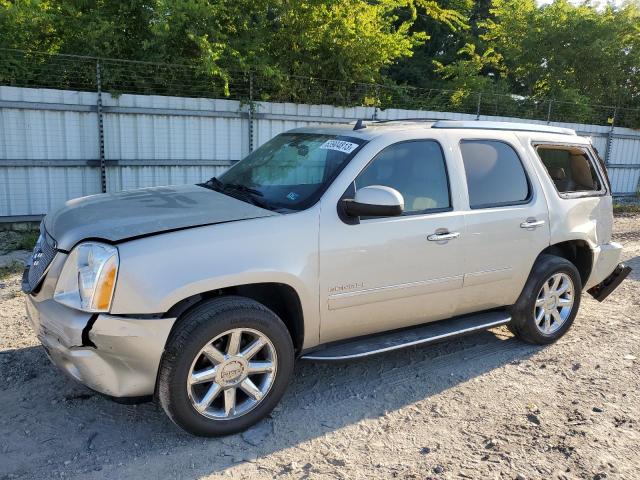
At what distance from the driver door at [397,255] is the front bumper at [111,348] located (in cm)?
109

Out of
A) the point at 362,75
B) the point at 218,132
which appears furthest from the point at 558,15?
the point at 218,132

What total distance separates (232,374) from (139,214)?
114 cm

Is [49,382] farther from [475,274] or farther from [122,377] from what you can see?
[475,274]

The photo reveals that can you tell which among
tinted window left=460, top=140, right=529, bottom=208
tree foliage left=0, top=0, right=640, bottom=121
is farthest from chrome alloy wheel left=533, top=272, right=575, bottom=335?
tree foliage left=0, top=0, right=640, bottom=121

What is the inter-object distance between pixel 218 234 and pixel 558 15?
604 inches

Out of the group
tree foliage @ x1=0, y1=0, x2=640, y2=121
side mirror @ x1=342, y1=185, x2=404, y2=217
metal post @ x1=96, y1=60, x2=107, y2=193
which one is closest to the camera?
side mirror @ x1=342, y1=185, x2=404, y2=217

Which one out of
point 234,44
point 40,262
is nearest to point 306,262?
point 40,262

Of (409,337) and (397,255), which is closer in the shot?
(397,255)

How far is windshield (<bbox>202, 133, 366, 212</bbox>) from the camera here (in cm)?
381

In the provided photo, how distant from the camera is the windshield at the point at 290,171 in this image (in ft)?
12.5

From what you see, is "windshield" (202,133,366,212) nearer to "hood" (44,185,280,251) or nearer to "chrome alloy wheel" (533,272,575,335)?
"hood" (44,185,280,251)

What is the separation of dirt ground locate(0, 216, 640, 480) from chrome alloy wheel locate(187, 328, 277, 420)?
196 millimetres

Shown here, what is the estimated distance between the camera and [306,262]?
3.50 meters

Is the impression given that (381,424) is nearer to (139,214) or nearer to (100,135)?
(139,214)
